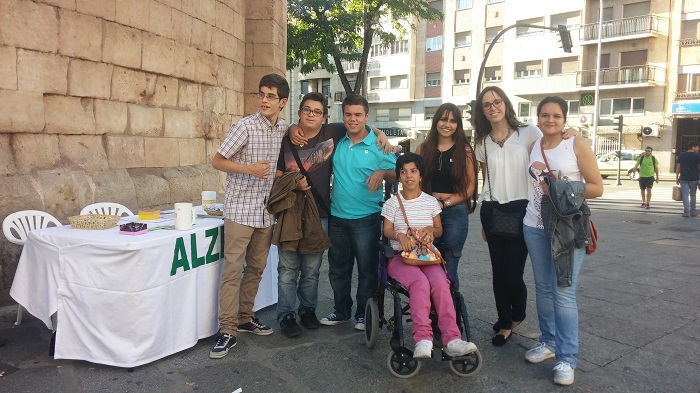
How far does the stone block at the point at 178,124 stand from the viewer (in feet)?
24.0

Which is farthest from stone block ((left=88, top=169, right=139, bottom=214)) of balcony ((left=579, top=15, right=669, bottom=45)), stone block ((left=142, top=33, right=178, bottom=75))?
balcony ((left=579, top=15, right=669, bottom=45))

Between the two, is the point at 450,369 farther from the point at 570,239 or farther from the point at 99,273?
the point at 99,273

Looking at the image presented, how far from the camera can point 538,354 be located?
379 centimetres

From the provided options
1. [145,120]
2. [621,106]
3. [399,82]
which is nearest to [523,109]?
[621,106]

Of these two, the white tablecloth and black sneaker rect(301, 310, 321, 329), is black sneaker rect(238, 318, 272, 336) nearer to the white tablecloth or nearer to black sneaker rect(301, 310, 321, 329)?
black sneaker rect(301, 310, 321, 329)

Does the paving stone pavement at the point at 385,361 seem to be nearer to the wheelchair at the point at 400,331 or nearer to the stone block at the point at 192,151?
the wheelchair at the point at 400,331

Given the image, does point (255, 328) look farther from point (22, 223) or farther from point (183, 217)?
point (22, 223)

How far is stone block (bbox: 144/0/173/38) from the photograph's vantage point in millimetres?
6815

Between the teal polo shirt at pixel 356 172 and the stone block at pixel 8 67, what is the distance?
325cm

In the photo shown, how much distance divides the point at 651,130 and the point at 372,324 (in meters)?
32.7

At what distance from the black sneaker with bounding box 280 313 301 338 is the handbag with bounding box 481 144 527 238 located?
A: 1.66 metres

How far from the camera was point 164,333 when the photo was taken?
146 inches

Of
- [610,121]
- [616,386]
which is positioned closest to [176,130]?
[616,386]

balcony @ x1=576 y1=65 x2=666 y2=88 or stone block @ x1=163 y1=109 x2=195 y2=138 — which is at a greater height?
balcony @ x1=576 y1=65 x2=666 y2=88
